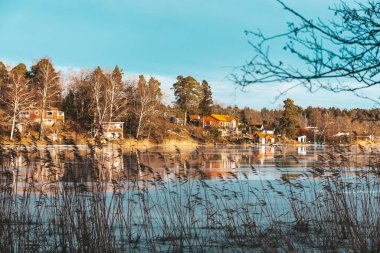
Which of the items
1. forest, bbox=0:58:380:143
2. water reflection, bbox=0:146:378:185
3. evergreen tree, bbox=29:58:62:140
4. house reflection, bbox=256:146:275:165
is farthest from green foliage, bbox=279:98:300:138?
water reflection, bbox=0:146:378:185

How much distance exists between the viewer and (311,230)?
855cm

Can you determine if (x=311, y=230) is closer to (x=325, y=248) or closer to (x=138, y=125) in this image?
(x=325, y=248)

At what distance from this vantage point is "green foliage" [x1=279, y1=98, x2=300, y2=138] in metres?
93.5

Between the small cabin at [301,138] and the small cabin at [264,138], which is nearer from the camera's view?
the small cabin at [264,138]

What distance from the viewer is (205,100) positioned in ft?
327

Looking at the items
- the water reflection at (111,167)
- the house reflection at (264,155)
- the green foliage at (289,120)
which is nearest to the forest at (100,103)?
the green foliage at (289,120)

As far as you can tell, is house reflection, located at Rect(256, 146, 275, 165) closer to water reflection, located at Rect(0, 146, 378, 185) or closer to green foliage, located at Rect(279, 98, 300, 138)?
water reflection, located at Rect(0, 146, 378, 185)

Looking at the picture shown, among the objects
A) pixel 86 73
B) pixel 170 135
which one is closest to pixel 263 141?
pixel 170 135

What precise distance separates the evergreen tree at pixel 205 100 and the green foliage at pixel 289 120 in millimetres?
16735

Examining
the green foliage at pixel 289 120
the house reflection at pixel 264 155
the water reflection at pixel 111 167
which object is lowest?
the house reflection at pixel 264 155

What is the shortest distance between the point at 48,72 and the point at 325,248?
64185 millimetres

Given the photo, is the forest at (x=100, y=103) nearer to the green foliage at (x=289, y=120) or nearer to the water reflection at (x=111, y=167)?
the green foliage at (x=289, y=120)

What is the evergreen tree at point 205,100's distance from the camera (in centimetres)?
9819

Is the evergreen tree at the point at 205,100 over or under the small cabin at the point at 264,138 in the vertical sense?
over
